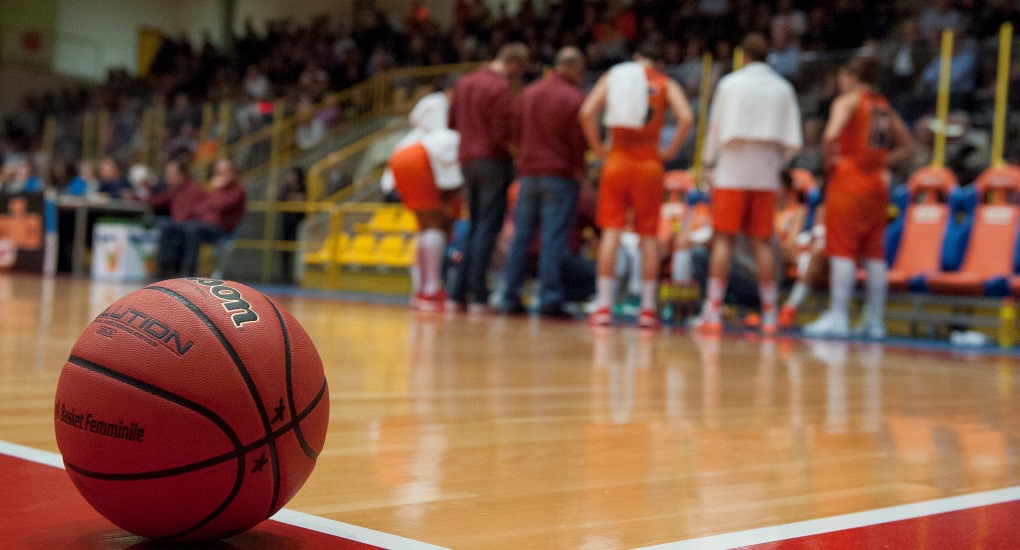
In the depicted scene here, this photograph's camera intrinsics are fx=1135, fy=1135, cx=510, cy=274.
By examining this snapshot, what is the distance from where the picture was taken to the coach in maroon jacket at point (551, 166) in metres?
7.67

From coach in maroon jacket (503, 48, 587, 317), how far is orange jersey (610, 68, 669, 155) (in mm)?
574

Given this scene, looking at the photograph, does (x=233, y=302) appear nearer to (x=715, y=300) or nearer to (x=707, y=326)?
(x=707, y=326)

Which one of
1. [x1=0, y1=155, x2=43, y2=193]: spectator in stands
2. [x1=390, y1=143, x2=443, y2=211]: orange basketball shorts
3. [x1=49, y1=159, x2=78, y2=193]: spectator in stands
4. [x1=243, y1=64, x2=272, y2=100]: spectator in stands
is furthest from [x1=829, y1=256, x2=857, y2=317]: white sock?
[x1=243, y1=64, x2=272, y2=100]: spectator in stands

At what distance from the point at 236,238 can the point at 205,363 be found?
1406cm

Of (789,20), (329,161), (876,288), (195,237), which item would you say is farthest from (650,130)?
(329,161)

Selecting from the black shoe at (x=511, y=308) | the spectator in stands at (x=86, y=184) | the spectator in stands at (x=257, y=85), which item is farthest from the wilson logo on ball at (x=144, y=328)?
the spectator in stands at (x=257, y=85)

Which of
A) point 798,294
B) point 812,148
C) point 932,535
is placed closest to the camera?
point 932,535

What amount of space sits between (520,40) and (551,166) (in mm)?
8943

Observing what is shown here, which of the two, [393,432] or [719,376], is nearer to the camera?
[393,432]

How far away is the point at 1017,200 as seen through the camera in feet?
26.9

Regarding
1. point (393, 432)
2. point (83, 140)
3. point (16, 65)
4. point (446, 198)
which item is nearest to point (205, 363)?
point (393, 432)

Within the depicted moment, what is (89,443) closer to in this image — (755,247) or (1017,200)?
(755,247)

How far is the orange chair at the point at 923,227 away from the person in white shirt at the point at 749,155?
159 cm

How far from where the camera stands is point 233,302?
4.84 ft
